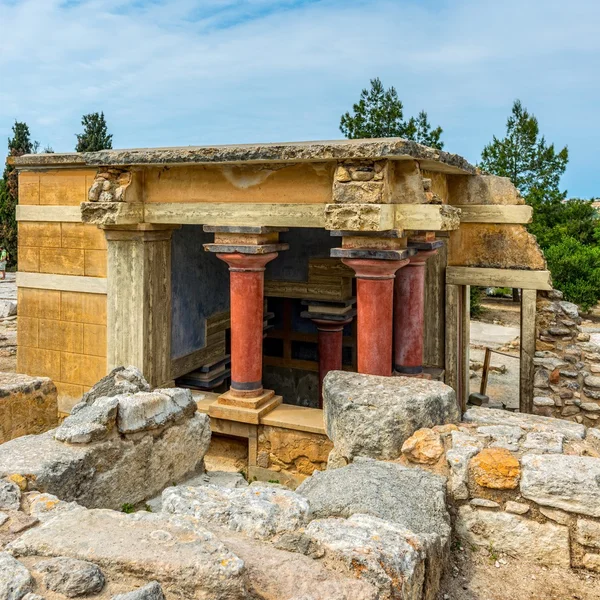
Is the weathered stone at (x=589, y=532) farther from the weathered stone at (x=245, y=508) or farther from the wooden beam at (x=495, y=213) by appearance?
the wooden beam at (x=495, y=213)

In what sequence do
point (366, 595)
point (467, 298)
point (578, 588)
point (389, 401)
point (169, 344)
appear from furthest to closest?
point (467, 298) → point (169, 344) → point (389, 401) → point (578, 588) → point (366, 595)

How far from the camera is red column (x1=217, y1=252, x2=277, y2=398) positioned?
6.82m

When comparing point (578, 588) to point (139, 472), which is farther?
point (139, 472)

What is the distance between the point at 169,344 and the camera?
25.5 feet

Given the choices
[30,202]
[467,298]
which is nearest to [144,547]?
[30,202]

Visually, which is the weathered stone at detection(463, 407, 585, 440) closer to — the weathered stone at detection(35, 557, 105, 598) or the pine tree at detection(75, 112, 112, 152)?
the weathered stone at detection(35, 557, 105, 598)

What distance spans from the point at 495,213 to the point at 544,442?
15.2 feet

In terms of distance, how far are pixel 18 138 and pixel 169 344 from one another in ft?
89.5

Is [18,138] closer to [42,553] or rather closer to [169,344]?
[169,344]

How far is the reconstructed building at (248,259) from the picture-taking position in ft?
19.6

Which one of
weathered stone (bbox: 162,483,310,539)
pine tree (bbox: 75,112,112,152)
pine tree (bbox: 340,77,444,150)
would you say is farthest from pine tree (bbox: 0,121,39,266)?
weathered stone (bbox: 162,483,310,539)

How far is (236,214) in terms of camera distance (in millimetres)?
6652

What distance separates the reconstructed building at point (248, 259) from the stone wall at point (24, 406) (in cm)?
189

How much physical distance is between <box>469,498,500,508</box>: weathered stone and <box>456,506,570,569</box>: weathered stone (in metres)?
0.03
